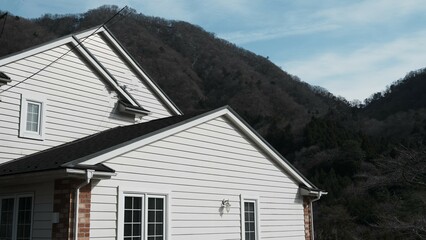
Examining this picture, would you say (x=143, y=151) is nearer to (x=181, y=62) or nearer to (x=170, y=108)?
(x=170, y=108)

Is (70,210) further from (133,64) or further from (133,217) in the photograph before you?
(133,64)

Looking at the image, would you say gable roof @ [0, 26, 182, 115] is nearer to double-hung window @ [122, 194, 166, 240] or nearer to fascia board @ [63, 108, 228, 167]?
fascia board @ [63, 108, 228, 167]

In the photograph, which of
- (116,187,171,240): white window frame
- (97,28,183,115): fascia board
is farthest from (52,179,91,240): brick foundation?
(97,28,183,115): fascia board

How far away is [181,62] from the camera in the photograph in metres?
61.6

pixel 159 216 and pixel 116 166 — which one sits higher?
pixel 116 166

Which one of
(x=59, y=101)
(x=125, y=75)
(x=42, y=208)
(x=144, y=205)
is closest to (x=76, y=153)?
(x=42, y=208)

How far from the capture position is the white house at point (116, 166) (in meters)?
10.0

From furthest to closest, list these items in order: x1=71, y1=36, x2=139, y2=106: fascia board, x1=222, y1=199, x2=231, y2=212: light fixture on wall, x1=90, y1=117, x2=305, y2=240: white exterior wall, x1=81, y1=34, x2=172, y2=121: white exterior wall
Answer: x1=81, y1=34, x2=172, y2=121: white exterior wall
x1=71, y1=36, x2=139, y2=106: fascia board
x1=222, y1=199, x2=231, y2=212: light fixture on wall
x1=90, y1=117, x2=305, y2=240: white exterior wall

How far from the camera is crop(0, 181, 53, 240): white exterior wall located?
395 inches

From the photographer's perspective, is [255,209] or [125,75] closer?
[255,209]

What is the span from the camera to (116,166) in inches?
408

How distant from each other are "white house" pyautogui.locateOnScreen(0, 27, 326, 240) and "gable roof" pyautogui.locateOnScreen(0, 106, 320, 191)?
35 millimetres

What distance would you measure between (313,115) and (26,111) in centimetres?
4561

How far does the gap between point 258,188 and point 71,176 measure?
597 cm
